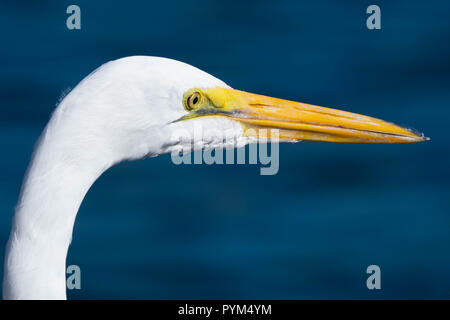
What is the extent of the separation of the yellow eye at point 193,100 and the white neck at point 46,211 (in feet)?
2.00

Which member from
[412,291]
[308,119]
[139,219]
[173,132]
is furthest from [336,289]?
[173,132]

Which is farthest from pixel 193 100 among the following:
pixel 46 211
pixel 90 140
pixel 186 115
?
pixel 46 211

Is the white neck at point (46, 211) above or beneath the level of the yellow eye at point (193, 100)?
beneath

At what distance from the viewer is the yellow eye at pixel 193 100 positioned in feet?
13.2

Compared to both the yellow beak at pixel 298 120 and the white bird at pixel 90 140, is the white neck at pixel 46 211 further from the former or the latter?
the yellow beak at pixel 298 120

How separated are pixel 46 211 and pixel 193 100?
0.95m

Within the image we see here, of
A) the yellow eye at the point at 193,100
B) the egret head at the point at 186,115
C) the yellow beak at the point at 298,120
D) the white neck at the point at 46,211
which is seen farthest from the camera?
the yellow beak at the point at 298,120

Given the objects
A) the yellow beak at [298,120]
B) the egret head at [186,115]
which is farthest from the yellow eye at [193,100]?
the yellow beak at [298,120]

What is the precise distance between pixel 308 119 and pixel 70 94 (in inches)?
56.4

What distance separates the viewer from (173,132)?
4.07 meters

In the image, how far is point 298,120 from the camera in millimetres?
4512

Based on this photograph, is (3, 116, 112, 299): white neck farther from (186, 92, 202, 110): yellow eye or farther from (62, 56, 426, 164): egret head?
(186, 92, 202, 110): yellow eye

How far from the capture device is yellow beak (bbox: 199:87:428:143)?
14.3 ft
